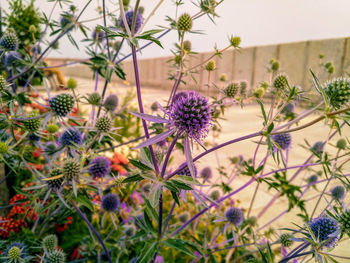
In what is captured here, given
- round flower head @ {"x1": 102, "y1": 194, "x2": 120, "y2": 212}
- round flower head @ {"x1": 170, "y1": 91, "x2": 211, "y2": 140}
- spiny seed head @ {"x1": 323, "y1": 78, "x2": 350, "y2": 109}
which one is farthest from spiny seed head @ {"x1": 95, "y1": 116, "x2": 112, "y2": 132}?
spiny seed head @ {"x1": 323, "y1": 78, "x2": 350, "y2": 109}

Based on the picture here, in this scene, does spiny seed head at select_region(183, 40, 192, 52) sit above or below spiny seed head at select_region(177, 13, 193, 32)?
below

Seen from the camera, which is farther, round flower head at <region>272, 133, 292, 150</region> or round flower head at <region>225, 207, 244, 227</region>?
round flower head at <region>272, 133, 292, 150</region>

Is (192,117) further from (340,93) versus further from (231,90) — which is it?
(231,90)

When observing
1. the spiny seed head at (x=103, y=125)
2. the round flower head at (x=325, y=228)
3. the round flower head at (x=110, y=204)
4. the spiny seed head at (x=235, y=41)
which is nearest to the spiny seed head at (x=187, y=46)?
the spiny seed head at (x=235, y=41)

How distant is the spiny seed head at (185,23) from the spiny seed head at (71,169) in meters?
0.89

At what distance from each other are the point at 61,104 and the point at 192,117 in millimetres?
742

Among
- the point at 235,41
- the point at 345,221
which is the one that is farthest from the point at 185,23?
the point at 345,221

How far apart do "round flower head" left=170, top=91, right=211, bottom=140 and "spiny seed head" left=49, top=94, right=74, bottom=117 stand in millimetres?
657

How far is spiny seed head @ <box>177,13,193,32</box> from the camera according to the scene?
1354mm

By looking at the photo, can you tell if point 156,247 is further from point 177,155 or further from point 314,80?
point 177,155

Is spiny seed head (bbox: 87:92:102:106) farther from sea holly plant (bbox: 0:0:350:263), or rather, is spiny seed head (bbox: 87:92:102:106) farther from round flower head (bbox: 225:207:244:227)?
round flower head (bbox: 225:207:244:227)

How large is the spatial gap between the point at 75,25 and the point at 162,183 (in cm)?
153

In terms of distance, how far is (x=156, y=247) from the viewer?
954 mm

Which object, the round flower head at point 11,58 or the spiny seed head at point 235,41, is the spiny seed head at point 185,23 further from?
the round flower head at point 11,58
